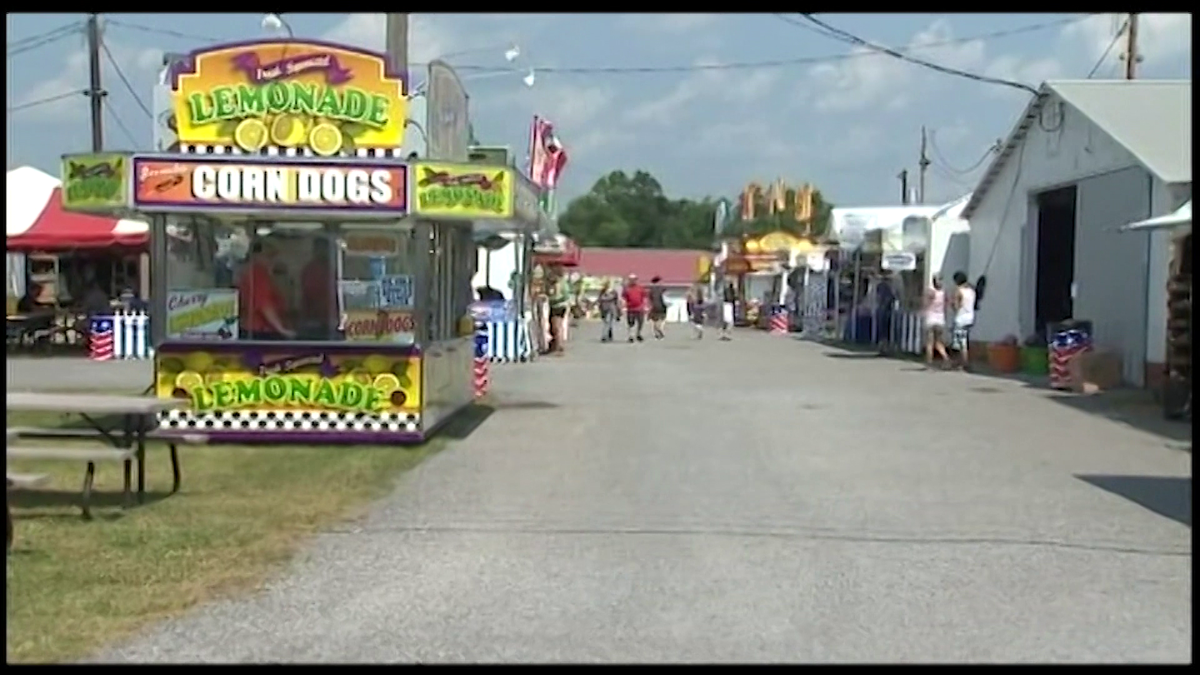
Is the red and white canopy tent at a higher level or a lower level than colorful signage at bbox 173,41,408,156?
lower

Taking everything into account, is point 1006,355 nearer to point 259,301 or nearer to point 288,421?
point 259,301

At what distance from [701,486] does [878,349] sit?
24.3m

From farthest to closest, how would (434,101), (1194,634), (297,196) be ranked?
(434,101) < (297,196) < (1194,634)

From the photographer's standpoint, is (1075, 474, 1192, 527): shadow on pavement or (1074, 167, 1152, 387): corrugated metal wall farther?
(1074, 167, 1152, 387): corrugated metal wall

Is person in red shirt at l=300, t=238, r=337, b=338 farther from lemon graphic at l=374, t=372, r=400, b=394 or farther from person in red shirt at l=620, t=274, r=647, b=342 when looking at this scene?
person in red shirt at l=620, t=274, r=647, b=342

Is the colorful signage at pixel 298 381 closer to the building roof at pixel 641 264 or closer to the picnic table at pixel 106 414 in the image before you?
the picnic table at pixel 106 414

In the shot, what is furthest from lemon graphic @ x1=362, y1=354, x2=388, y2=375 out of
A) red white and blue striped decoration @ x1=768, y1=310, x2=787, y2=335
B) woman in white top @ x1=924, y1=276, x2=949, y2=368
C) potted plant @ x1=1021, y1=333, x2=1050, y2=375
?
red white and blue striped decoration @ x1=768, y1=310, x2=787, y2=335

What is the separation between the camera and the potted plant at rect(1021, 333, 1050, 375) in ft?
82.4

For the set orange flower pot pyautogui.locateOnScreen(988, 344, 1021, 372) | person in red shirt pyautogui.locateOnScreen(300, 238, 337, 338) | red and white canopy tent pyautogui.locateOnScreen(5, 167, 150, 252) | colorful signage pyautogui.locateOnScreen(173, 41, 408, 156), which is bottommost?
orange flower pot pyautogui.locateOnScreen(988, 344, 1021, 372)

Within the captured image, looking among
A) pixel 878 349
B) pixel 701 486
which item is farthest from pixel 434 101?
pixel 878 349

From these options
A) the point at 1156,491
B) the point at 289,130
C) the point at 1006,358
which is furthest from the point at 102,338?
the point at 1156,491

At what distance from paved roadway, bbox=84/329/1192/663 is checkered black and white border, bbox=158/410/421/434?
581 millimetres

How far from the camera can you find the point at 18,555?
8.45 meters
